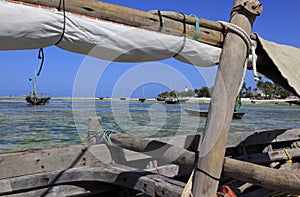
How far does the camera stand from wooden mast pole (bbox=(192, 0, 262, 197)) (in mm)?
1609

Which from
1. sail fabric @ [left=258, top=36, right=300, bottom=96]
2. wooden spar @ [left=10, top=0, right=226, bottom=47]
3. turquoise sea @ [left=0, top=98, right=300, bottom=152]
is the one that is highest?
wooden spar @ [left=10, top=0, right=226, bottom=47]

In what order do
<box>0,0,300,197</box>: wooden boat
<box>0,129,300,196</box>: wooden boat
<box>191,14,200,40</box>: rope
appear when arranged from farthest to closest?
<box>191,14,200,40</box>: rope < <box>0,129,300,196</box>: wooden boat < <box>0,0,300,197</box>: wooden boat

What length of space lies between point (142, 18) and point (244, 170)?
122cm

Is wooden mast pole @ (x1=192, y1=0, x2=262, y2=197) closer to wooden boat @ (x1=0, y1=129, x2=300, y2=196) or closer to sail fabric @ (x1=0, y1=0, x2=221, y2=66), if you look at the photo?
wooden boat @ (x1=0, y1=129, x2=300, y2=196)

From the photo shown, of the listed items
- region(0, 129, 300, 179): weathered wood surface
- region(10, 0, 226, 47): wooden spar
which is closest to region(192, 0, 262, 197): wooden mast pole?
region(10, 0, 226, 47): wooden spar

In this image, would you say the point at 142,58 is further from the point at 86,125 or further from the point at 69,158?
the point at 86,125

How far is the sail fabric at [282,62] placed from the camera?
2.17 metres

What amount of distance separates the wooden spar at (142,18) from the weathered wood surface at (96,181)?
112 cm

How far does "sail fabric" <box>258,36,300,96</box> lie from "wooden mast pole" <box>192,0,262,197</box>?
2.31 ft

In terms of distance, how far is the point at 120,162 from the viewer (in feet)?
10.3

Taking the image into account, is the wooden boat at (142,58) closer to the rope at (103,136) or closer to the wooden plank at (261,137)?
A: the rope at (103,136)

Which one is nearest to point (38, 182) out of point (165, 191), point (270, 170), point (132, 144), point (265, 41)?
point (132, 144)

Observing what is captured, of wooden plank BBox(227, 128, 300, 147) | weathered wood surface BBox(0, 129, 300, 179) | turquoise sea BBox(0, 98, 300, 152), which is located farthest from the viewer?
wooden plank BBox(227, 128, 300, 147)

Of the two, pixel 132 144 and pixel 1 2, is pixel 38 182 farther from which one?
pixel 1 2
